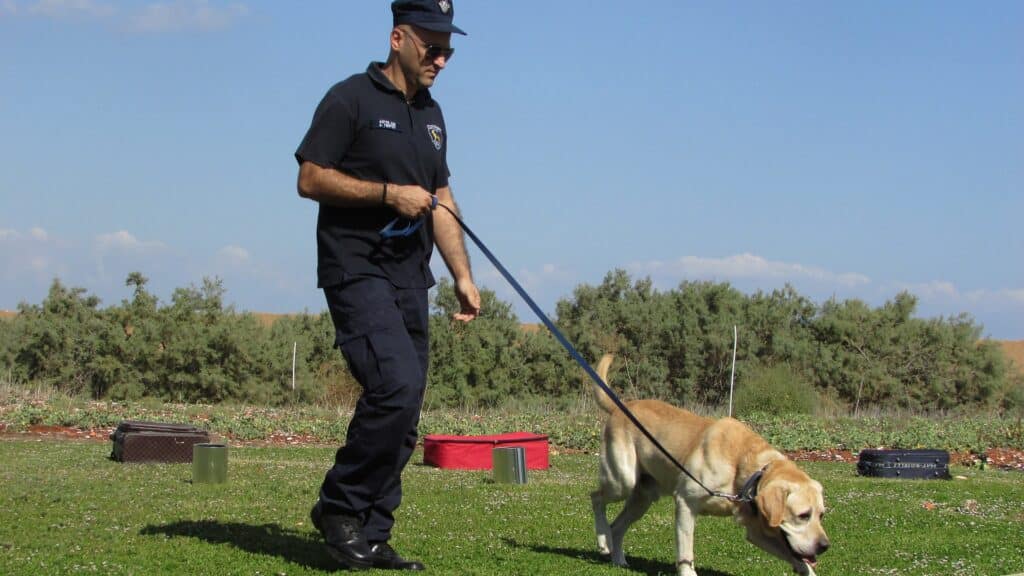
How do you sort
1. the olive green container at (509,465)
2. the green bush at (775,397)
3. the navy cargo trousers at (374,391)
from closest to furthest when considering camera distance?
1. the navy cargo trousers at (374,391)
2. the olive green container at (509,465)
3. the green bush at (775,397)

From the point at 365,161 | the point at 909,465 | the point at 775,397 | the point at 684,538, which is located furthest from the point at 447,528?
the point at 775,397

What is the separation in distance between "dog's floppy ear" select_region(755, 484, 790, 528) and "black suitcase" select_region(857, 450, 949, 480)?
870 cm

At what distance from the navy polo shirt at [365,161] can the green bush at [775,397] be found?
18463 mm

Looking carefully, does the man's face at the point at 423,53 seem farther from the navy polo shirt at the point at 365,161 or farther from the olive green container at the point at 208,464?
the olive green container at the point at 208,464

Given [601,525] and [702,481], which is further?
[601,525]

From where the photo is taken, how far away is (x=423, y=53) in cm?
556

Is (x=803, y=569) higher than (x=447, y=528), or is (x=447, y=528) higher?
(x=803, y=569)

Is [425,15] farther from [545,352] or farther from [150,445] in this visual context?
[545,352]

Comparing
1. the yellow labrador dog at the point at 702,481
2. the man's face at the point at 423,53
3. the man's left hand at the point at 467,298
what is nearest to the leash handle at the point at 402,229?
the man's left hand at the point at 467,298

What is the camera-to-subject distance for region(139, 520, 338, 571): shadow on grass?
19.6ft

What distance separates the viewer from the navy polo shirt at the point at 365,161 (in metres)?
5.44

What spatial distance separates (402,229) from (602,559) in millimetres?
2500

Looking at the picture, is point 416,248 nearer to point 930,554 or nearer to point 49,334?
point 930,554

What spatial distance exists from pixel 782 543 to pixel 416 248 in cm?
247
